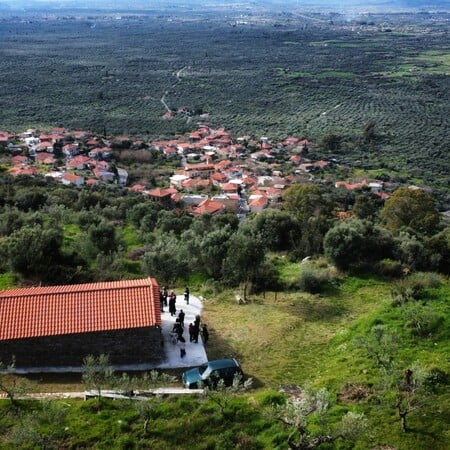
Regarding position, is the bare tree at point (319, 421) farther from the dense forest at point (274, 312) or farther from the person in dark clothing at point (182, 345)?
the person in dark clothing at point (182, 345)

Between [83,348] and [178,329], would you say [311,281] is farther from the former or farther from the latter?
[83,348]

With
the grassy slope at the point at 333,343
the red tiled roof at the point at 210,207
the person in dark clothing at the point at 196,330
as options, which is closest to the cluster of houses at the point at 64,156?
the red tiled roof at the point at 210,207

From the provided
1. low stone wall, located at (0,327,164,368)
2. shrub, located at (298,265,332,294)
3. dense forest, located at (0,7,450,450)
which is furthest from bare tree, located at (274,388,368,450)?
shrub, located at (298,265,332,294)

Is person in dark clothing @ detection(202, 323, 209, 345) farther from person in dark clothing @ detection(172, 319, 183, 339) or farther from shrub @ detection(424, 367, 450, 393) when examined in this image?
shrub @ detection(424, 367, 450, 393)

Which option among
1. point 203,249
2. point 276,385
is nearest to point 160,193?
point 203,249

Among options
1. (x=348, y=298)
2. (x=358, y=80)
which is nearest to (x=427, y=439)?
(x=348, y=298)

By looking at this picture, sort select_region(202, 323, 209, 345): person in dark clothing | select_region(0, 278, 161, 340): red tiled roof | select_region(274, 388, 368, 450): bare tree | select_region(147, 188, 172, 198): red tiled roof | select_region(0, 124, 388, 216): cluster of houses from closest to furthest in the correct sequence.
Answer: select_region(274, 388, 368, 450): bare tree, select_region(0, 278, 161, 340): red tiled roof, select_region(202, 323, 209, 345): person in dark clothing, select_region(147, 188, 172, 198): red tiled roof, select_region(0, 124, 388, 216): cluster of houses
